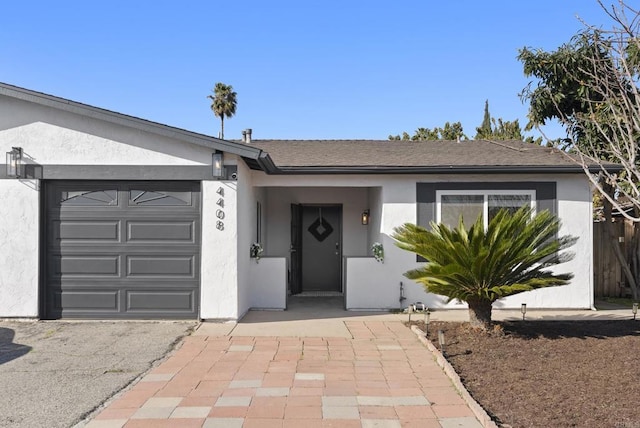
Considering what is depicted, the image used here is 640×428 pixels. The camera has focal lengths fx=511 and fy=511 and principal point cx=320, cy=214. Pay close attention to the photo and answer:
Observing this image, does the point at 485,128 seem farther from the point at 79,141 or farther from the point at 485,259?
the point at 79,141

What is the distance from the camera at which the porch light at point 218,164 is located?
8188mm

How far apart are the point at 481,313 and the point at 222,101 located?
30.7 meters

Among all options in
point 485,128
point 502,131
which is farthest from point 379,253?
point 485,128

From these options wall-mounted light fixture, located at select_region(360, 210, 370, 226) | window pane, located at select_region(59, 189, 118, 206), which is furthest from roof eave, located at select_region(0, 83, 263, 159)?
wall-mounted light fixture, located at select_region(360, 210, 370, 226)

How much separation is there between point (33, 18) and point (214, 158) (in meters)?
5.26

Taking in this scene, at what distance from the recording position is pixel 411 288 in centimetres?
966

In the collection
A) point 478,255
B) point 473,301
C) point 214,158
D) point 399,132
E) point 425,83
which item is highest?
point 399,132

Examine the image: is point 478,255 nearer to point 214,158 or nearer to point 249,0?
point 214,158

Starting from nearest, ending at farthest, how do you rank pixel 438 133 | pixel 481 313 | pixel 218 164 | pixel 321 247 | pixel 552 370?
pixel 552 370 → pixel 481 313 → pixel 218 164 → pixel 321 247 → pixel 438 133

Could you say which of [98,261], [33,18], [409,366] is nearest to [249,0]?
[33,18]

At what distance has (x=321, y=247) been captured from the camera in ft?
41.1

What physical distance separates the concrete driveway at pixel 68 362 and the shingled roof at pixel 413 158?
386 cm

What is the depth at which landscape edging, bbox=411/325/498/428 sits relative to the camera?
4.14 metres

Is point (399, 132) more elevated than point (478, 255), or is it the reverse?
point (399, 132)
